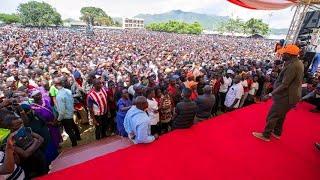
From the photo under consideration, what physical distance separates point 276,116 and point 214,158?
3.56 ft

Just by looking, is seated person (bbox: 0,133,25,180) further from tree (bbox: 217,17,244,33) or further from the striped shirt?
tree (bbox: 217,17,244,33)

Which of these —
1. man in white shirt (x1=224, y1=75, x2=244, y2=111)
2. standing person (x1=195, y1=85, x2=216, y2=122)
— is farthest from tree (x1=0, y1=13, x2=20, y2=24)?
standing person (x1=195, y1=85, x2=216, y2=122)

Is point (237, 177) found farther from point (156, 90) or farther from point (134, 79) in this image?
point (134, 79)

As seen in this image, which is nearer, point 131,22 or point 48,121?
point 48,121

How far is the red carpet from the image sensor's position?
301cm

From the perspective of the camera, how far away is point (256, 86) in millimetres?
7184

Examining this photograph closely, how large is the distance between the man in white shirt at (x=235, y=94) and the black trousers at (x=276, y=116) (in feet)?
7.80

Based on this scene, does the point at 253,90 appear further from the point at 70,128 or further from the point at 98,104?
the point at 70,128

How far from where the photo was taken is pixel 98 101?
16.6ft

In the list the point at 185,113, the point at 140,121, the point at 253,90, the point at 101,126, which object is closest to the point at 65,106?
the point at 101,126

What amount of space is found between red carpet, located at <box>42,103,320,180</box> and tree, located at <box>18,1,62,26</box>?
74375 mm

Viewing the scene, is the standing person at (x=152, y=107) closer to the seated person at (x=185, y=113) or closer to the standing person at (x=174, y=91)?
the seated person at (x=185, y=113)

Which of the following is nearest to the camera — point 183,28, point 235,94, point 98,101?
point 98,101

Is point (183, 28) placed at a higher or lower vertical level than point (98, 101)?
higher
